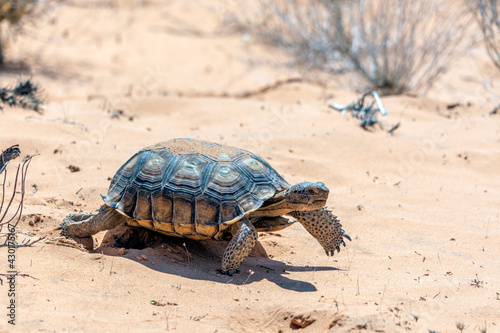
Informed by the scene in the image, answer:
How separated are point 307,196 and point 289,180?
1.90 m

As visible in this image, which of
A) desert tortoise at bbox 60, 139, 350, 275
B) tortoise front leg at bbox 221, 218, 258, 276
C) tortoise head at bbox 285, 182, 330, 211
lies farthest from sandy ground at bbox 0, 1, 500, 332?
tortoise head at bbox 285, 182, 330, 211

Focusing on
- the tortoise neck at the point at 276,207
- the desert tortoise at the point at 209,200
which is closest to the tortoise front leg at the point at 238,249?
the desert tortoise at the point at 209,200

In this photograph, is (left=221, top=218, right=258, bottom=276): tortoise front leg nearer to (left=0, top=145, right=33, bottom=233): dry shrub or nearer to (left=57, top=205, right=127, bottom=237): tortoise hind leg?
(left=57, top=205, right=127, bottom=237): tortoise hind leg

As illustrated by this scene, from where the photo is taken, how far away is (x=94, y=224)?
14.0 ft

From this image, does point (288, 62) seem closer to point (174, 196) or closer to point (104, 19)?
point (104, 19)

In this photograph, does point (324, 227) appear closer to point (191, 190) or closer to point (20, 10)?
point (191, 190)

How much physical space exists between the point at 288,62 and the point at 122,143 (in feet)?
19.8

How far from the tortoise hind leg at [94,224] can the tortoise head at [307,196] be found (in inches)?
51.6

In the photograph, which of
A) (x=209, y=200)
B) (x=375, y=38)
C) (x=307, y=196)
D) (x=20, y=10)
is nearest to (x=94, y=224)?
(x=209, y=200)

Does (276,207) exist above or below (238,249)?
above

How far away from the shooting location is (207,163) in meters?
4.15

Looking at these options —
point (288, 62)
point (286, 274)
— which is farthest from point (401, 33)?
point (286, 274)

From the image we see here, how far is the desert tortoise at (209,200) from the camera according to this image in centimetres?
395

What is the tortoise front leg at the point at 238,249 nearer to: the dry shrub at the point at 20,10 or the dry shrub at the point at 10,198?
the dry shrub at the point at 10,198
